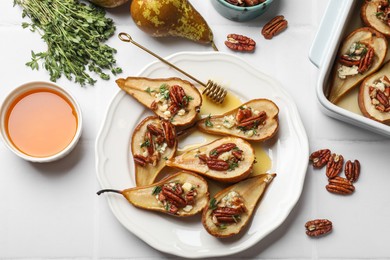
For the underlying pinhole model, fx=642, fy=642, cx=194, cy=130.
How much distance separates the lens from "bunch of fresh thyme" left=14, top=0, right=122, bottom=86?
1.70 m

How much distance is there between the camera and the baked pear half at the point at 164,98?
1657 mm

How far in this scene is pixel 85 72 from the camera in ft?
5.69

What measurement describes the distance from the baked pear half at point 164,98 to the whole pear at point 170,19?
137 mm

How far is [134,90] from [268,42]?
0.40m

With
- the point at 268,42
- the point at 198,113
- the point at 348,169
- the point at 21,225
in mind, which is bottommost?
the point at 21,225

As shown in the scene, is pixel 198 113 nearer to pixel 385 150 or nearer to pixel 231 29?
pixel 231 29

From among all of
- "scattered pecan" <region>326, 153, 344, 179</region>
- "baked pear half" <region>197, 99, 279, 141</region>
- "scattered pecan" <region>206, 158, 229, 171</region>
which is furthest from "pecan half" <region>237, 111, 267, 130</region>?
"scattered pecan" <region>326, 153, 344, 179</region>

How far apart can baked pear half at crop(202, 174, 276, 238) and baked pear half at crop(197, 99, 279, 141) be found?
114 mm

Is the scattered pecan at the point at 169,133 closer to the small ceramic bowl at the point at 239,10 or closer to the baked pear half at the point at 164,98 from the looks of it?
the baked pear half at the point at 164,98

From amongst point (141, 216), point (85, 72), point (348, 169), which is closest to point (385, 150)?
point (348, 169)

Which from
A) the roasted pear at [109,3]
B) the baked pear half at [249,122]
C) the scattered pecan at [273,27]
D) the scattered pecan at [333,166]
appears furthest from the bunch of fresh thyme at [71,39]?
the scattered pecan at [333,166]

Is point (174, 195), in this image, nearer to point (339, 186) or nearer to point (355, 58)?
point (339, 186)

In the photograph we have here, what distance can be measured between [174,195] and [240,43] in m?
0.46

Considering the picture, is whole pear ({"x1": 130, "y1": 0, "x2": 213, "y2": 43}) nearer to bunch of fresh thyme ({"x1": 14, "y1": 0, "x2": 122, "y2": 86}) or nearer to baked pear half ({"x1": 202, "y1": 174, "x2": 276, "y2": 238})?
bunch of fresh thyme ({"x1": 14, "y1": 0, "x2": 122, "y2": 86})
